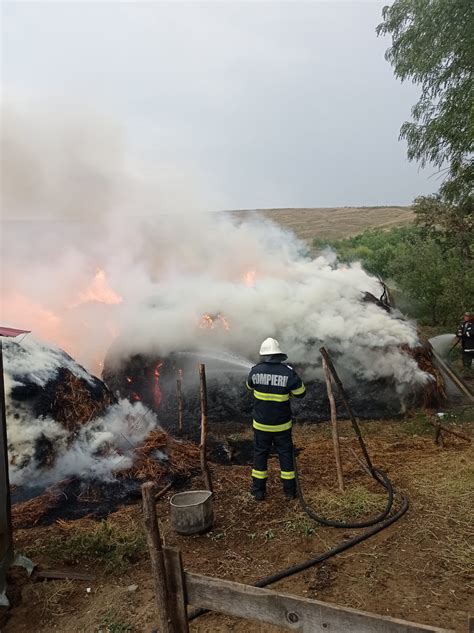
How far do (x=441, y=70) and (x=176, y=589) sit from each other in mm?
13161

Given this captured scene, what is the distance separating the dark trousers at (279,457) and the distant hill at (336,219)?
43.1m

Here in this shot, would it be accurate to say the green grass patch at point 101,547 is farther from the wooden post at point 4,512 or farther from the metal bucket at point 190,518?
the wooden post at point 4,512

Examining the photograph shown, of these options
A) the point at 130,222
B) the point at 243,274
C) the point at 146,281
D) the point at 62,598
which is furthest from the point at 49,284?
the point at 62,598

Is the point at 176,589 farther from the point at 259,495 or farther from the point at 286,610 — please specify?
the point at 259,495

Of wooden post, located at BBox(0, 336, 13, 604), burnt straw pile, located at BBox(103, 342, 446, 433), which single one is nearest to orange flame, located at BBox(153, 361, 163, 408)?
burnt straw pile, located at BBox(103, 342, 446, 433)

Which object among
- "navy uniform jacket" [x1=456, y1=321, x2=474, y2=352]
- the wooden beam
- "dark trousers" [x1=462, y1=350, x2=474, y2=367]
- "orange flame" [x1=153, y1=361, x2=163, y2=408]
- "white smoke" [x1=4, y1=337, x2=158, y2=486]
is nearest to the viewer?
the wooden beam

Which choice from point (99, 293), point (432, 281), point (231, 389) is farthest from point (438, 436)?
point (432, 281)

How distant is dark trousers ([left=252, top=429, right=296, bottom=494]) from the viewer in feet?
19.0

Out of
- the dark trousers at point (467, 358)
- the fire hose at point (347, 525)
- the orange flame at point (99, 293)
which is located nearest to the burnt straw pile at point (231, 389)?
the dark trousers at point (467, 358)

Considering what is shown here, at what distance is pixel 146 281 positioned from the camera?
47.7ft

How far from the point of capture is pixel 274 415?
580 cm

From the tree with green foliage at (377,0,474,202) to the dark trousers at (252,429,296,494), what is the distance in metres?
8.67

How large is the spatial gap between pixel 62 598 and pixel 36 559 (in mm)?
782

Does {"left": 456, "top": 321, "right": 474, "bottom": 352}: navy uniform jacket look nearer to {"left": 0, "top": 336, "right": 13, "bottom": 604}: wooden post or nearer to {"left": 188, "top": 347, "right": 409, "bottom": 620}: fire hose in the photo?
{"left": 188, "top": 347, "right": 409, "bottom": 620}: fire hose
